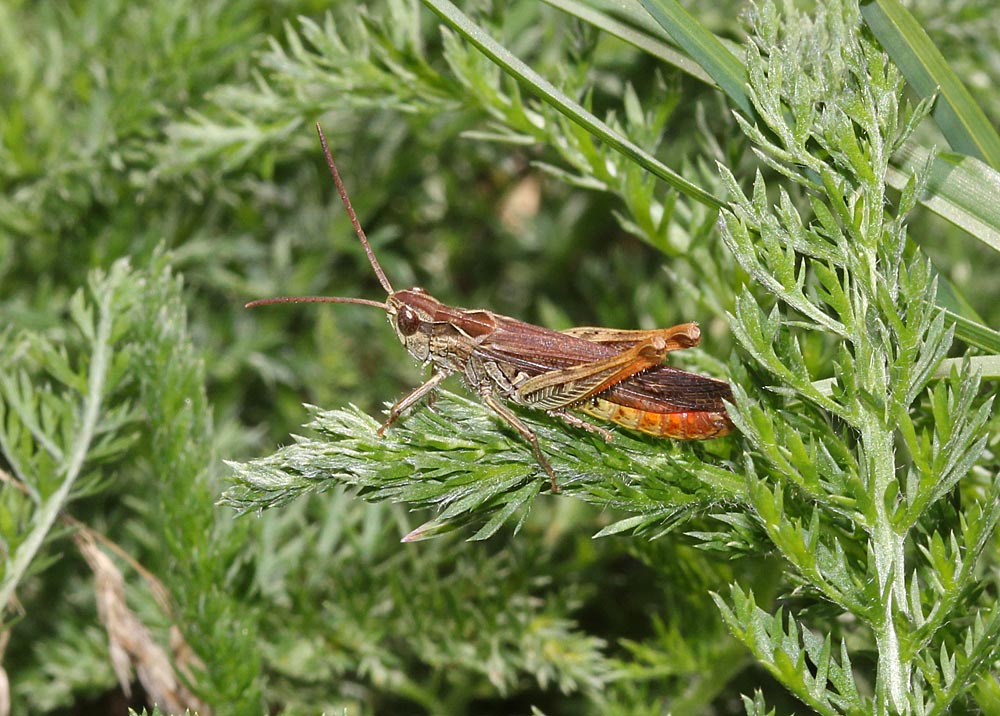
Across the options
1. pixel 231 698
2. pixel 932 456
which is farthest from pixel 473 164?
pixel 932 456

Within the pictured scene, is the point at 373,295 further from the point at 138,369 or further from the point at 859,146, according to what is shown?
the point at 859,146

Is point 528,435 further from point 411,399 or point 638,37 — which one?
point 638,37

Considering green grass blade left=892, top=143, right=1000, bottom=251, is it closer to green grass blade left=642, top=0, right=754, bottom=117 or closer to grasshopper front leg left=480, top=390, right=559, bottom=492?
green grass blade left=642, top=0, right=754, bottom=117

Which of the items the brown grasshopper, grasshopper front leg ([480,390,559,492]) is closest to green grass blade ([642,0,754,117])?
Answer: the brown grasshopper

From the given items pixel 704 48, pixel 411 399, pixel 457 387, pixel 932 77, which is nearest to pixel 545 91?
pixel 704 48

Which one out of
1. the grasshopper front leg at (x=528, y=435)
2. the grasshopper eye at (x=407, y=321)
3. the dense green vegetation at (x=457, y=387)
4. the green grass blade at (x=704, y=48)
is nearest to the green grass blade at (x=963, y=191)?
the dense green vegetation at (x=457, y=387)

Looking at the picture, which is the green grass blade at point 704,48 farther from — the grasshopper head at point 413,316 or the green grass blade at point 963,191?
the grasshopper head at point 413,316

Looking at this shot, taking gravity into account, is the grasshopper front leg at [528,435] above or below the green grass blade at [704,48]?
below
